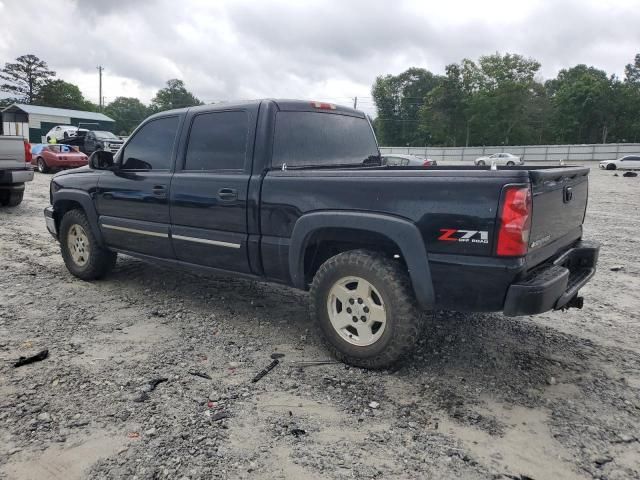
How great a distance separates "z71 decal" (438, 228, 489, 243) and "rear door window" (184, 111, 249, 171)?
5.93ft

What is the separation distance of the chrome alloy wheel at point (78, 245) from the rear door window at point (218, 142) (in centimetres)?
194

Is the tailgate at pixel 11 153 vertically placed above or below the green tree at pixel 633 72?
below

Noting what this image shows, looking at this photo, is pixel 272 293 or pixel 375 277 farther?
pixel 272 293

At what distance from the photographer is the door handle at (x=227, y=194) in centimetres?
395

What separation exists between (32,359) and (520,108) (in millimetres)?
67028

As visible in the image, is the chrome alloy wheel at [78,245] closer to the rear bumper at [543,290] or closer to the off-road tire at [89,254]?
the off-road tire at [89,254]

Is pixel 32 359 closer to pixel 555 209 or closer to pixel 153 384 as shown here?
pixel 153 384

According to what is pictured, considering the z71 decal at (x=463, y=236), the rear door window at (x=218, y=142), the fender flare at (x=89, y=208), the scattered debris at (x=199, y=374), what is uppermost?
the rear door window at (x=218, y=142)

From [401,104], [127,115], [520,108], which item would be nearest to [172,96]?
[127,115]

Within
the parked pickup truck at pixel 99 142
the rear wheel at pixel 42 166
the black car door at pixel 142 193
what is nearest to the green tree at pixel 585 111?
the parked pickup truck at pixel 99 142

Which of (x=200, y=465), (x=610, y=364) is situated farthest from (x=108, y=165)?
(x=610, y=364)

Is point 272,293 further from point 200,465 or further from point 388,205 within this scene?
point 200,465

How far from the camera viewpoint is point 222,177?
4059mm

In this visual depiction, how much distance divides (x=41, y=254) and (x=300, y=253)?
5.02 m
